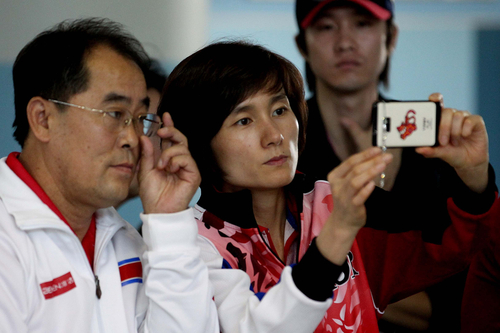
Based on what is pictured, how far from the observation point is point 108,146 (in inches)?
56.3

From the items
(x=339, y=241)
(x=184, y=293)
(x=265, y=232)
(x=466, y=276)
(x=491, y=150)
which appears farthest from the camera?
(x=491, y=150)

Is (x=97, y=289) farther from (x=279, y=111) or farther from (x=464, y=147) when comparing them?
(x=464, y=147)

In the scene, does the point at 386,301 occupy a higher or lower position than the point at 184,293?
lower

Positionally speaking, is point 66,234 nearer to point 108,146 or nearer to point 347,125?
point 108,146

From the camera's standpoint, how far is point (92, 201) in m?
1.43

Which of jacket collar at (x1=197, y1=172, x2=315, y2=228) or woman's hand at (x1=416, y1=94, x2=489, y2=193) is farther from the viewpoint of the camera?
jacket collar at (x1=197, y1=172, x2=315, y2=228)

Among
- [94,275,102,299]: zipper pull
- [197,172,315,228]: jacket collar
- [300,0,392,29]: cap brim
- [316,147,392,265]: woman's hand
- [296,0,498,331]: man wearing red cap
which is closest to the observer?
[316,147,392,265]: woman's hand

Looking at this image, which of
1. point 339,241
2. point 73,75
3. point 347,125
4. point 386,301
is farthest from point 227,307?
point 347,125

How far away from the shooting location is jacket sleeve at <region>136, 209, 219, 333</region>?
4.31 ft

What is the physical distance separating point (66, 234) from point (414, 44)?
425cm

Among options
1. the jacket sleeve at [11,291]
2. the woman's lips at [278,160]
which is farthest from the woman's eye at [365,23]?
the jacket sleeve at [11,291]

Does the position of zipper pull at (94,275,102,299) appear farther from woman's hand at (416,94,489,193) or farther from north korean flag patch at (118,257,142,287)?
woman's hand at (416,94,489,193)

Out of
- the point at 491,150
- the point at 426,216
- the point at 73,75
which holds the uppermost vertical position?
the point at 73,75

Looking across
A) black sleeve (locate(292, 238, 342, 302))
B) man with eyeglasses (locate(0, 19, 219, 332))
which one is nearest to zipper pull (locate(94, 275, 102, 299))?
man with eyeglasses (locate(0, 19, 219, 332))
